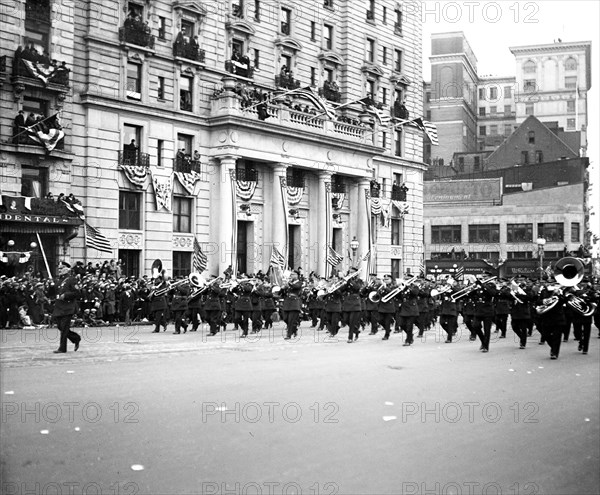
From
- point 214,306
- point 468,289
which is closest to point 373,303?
point 468,289

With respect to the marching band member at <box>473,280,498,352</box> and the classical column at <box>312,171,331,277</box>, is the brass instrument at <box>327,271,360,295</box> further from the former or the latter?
the classical column at <box>312,171,331,277</box>

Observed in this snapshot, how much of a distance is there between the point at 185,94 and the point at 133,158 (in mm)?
5012

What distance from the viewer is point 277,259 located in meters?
38.0

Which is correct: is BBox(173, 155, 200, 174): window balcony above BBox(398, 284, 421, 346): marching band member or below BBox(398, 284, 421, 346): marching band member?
above

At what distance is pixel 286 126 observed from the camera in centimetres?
3888

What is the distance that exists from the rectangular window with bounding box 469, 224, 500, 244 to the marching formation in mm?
43786

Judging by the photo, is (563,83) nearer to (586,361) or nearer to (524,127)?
(524,127)

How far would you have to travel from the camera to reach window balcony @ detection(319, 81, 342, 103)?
142ft

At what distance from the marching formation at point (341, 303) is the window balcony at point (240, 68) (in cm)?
1506

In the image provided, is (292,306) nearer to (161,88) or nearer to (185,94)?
(161,88)

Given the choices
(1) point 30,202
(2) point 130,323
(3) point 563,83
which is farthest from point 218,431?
(3) point 563,83

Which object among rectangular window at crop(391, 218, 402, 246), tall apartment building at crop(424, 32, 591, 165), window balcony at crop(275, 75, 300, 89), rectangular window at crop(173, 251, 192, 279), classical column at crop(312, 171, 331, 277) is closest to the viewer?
rectangular window at crop(173, 251, 192, 279)

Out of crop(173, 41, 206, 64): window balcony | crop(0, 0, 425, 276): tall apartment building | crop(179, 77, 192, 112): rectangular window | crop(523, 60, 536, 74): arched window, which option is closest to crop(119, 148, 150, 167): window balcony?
crop(0, 0, 425, 276): tall apartment building

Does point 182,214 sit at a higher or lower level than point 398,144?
lower
